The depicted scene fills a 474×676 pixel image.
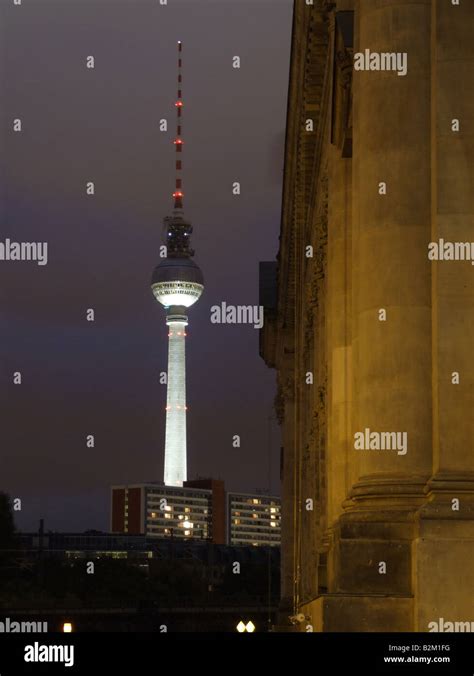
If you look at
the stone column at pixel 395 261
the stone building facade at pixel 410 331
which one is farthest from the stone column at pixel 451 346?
the stone column at pixel 395 261

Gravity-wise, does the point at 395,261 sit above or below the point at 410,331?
above

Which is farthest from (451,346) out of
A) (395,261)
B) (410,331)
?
(395,261)

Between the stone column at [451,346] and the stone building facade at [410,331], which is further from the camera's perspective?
the stone building facade at [410,331]

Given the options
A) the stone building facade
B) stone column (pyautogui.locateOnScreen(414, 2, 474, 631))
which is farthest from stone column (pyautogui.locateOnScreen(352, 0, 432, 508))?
stone column (pyautogui.locateOnScreen(414, 2, 474, 631))

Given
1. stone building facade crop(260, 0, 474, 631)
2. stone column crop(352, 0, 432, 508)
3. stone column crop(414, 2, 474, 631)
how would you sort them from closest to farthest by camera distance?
1. stone column crop(414, 2, 474, 631)
2. stone building facade crop(260, 0, 474, 631)
3. stone column crop(352, 0, 432, 508)

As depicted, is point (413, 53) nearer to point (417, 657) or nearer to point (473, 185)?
point (473, 185)

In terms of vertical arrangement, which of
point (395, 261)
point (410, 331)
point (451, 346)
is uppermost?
point (395, 261)

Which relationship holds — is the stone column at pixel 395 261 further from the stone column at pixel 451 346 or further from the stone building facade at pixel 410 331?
the stone column at pixel 451 346

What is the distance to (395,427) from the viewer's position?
2889cm

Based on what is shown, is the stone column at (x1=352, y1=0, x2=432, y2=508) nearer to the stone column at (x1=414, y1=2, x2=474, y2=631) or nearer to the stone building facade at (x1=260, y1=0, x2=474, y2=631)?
the stone building facade at (x1=260, y1=0, x2=474, y2=631)

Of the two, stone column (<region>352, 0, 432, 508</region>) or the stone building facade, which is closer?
the stone building facade

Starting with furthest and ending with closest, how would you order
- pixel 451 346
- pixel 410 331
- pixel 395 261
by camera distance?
pixel 395 261 < pixel 410 331 < pixel 451 346

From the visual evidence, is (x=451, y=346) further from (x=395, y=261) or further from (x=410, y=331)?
(x=395, y=261)

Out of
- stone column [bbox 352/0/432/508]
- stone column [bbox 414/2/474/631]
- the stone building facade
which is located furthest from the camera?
stone column [bbox 352/0/432/508]
